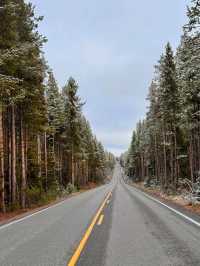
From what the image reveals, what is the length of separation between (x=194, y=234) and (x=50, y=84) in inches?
1519

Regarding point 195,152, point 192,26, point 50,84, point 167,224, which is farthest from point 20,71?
point 195,152

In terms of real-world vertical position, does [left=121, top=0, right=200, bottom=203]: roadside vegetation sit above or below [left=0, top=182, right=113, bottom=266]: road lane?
above

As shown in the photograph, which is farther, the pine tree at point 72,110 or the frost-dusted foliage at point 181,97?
the pine tree at point 72,110

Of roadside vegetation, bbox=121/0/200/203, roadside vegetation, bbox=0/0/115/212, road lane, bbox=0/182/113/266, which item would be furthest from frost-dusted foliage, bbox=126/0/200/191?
road lane, bbox=0/182/113/266

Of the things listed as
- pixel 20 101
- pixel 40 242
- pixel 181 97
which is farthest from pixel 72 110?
→ pixel 40 242

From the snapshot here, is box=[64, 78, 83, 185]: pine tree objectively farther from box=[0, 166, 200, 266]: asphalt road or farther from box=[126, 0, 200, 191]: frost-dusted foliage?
box=[0, 166, 200, 266]: asphalt road

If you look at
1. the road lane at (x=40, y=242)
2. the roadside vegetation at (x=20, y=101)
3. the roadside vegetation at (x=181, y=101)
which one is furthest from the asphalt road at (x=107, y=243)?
the roadside vegetation at (x=181, y=101)

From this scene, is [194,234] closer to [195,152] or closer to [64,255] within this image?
[64,255]

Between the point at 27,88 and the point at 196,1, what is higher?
the point at 196,1

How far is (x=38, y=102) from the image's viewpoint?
23.7 m

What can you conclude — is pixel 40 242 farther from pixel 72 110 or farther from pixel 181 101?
pixel 72 110

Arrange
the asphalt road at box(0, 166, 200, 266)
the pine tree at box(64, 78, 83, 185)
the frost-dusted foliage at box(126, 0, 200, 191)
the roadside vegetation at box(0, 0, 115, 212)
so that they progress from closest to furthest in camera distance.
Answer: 1. the asphalt road at box(0, 166, 200, 266)
2. the roadside vegetation at box(0, 0, 115, 212)
3. the frost-dusted foliage at box(126, 0, 200, 191)
4. the pine tree at box(64, 78, 83, 185)

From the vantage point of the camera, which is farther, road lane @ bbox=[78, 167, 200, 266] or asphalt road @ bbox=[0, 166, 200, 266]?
asphalt road @ bbox=[0, 166, 200, 266]

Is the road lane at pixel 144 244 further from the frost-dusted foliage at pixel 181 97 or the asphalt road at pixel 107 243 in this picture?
the frost-dusted foliage at pixel 181 97
